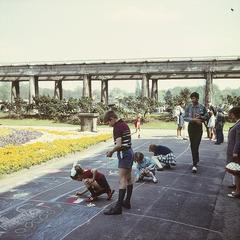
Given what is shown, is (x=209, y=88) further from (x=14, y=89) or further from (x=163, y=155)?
(x=163, y=155)

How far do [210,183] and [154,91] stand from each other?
35685 millimetres

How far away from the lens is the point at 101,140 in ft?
Answer: 60.9

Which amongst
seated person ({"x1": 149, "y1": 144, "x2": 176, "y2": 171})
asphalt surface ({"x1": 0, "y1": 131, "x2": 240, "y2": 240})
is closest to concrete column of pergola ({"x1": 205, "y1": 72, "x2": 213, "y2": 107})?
seated person ({"x1": 149, "y1": 144, "x2": 176, "y2": 171})

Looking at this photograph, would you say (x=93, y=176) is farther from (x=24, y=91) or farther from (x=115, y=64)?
(x=24, y=91)

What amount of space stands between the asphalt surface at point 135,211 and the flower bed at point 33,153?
3.57 ft

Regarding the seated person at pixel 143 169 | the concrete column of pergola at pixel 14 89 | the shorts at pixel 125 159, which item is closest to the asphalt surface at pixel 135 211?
the seated person at pixel 143 169

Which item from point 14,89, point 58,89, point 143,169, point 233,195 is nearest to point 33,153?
point 143,169

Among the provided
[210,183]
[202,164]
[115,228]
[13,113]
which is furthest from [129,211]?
[13,113]

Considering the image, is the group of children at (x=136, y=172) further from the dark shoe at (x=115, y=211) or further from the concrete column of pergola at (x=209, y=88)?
the concrete column of pergola at (x=209, y=88)

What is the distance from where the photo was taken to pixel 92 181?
7.74m

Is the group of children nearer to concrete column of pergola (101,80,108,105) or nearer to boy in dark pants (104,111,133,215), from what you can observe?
boy in dark pants (104,111,133,215)

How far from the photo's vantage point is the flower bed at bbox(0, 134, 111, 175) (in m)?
11.1

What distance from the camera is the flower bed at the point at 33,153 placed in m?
11.1

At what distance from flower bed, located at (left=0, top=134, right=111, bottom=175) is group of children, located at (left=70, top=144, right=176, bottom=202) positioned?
368 cm
